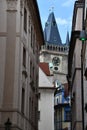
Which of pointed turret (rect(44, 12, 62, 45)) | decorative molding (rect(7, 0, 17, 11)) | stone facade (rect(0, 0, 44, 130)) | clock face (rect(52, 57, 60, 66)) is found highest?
pointed turret (rect(44, 12, 62, 45))

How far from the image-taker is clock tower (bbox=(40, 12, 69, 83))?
525 ft

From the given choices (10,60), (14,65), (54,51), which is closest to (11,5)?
(10,60)

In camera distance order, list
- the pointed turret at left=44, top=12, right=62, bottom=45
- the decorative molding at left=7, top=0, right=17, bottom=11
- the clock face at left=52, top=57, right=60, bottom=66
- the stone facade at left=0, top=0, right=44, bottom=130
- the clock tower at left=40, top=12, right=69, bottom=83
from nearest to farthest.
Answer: the stone facade at left=0, top=0, right=44, bottom=130 → the decorative molding at left=7, top=0, right=17, bottom=11 → the clock tower at left=40, top=12, right=69, bottom=83 → the clock face at left=52, top=57, right=60, bottom=66 → the pointed turret at left=44, top=12, right=62, bottom=45

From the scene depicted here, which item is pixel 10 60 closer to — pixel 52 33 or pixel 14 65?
pixel 14 65

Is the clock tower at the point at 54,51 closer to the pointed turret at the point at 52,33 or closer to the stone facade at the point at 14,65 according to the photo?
the pointed turret at the point at 52,33

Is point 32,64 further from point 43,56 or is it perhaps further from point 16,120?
point 43,56

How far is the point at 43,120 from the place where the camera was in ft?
185

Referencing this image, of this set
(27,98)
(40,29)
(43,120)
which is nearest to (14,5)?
(27,98)

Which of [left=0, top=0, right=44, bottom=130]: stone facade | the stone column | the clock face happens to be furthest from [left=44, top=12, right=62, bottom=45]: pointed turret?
the stone column

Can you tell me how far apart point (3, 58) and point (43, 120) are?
98.7ft

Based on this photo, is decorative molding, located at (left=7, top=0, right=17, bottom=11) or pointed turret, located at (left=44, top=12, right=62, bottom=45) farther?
pointed turret, located at (left=44, top=12, right=62, bottom=45)

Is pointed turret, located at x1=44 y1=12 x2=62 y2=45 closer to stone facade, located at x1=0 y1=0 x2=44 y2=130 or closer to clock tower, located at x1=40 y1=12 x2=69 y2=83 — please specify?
clock tower, located at x1=40 y1=12 x2=69 y2=83

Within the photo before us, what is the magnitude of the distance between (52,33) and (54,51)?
878 cm

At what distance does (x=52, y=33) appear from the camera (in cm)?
17338
